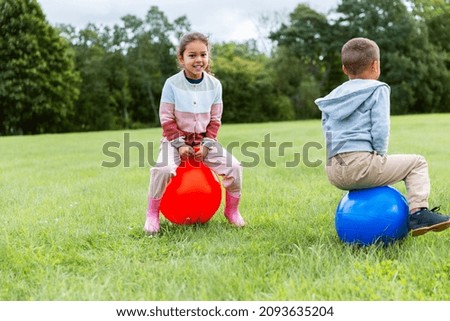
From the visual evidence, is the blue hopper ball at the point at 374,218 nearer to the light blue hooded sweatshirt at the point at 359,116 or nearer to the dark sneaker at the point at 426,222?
the dark sneaker at the point at 426,222

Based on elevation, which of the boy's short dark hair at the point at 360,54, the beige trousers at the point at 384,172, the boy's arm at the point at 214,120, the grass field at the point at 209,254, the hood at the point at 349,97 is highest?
the boy's short dark hair at the point at 360,54

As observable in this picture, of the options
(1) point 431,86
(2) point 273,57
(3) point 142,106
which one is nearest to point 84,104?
(3) point 142,106

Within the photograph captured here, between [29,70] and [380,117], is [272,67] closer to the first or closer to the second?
[29,70]

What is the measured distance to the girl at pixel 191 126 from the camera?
15.6ft

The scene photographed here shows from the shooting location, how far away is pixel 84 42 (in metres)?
43.7

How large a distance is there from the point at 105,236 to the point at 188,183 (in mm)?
834

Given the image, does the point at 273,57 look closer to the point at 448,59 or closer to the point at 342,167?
the point at 448,59

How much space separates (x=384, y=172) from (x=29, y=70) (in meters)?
33.7

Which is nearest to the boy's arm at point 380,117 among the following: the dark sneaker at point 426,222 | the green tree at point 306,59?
the dark sneaker at point 426,222

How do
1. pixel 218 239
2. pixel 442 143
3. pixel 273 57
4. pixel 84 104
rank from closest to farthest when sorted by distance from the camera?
pixel 218 239, pixel 442 143, pixel 84 104, pixel 273 57

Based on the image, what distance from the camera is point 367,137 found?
4059mm

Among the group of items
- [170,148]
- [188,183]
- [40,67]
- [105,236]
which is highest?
[40,67]

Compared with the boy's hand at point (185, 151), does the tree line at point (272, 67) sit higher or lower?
higher

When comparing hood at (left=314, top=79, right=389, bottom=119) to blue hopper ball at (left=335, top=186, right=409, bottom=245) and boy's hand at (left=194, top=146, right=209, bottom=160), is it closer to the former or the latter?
blue hopper ball at (left=335, top=186, right=409, bottom=245)
